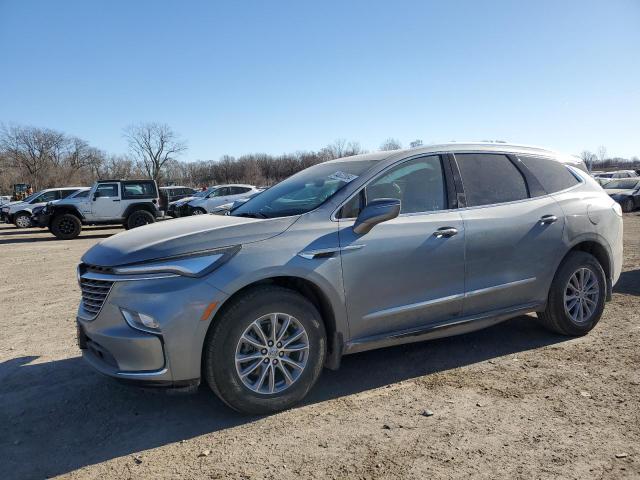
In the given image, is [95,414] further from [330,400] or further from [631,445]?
[631,445]

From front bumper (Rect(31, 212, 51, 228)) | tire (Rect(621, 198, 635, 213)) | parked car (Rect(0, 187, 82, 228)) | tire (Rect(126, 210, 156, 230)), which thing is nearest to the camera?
front bumper (Rect(31, 212, 51, 228))

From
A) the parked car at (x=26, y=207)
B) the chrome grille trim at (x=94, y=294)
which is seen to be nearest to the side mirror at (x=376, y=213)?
the chrome grille trim at (x=94, y=294)

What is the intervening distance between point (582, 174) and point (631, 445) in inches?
Answer: 116

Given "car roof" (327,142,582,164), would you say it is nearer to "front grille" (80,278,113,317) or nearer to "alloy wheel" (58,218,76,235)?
"front grille" (80,278,113,317)

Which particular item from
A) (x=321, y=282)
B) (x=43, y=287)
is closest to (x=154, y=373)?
(x=321, y=282)

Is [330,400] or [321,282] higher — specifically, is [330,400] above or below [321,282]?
below

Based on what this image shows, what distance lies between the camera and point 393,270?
11.7ft

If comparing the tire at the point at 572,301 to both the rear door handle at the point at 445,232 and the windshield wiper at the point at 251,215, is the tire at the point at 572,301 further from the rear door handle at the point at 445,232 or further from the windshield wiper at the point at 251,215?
the windshield wiper at the point at 251,215

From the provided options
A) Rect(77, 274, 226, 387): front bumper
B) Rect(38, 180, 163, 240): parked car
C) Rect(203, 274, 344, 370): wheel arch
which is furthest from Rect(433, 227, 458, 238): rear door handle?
Rect(38, 180, 163, 240): parked car

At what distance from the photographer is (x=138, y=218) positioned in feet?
60.5

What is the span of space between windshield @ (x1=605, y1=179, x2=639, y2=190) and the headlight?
27.0m

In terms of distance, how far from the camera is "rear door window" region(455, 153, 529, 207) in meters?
4.14

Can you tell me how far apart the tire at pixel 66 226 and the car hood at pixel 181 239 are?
15.8 metres

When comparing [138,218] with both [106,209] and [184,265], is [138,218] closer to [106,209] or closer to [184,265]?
[106,209]
